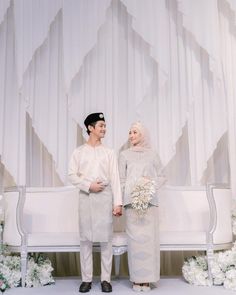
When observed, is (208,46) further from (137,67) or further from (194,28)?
(137,67)

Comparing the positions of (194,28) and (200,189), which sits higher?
(194,28)

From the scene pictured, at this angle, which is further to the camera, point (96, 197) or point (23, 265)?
point (23, 265)

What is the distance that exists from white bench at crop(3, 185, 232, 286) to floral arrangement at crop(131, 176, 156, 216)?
0.50 m

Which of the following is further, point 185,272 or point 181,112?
point 181,112

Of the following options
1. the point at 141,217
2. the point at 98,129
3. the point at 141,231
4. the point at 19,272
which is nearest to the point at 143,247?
the point at 141,231

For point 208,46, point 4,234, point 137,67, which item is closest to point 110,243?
point 4,234

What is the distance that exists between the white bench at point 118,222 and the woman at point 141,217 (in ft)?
0.87

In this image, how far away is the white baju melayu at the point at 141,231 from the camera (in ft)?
13.1

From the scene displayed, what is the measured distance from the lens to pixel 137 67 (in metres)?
5.37

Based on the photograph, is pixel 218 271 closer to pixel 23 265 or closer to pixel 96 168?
pixel 96 168

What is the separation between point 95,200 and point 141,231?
1.69 feet

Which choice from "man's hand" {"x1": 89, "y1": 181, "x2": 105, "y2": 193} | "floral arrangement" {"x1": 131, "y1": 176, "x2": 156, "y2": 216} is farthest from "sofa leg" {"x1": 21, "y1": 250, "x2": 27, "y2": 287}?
"floral arrangement" {"x1": 131, "y1": 176, "x2": 156, "y2": 216}

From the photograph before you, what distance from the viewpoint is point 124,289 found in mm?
4145

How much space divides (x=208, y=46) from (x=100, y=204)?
2.50 meters
